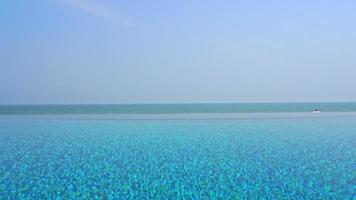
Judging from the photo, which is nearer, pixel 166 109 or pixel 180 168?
pixel 180 168

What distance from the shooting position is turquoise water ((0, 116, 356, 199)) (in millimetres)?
7137

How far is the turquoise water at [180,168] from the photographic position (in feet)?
23.4

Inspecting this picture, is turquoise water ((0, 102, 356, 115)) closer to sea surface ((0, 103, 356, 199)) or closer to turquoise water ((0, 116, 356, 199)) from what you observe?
turquoise water ((0, 116, 356, 199))

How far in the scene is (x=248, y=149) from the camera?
1230cm

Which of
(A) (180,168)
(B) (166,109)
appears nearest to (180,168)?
(A) (180,168)

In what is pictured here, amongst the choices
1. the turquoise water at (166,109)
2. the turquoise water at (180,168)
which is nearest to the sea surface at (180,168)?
the turquoise water at (180,168)

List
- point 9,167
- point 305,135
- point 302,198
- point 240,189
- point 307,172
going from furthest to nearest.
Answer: point 305,135 → point 9,167 → point 307,172 → point 240,189 → point 302,198

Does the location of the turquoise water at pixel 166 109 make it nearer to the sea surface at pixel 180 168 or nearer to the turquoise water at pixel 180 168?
the turquoise water at pixel 180 168

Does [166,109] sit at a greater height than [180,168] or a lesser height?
greater

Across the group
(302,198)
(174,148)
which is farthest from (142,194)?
(174,148)

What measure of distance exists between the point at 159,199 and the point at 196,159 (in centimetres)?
387

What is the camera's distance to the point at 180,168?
9219 millimetres

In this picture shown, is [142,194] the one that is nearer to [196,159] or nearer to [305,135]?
[196,159]

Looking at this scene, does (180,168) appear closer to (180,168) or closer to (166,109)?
(180,168)
